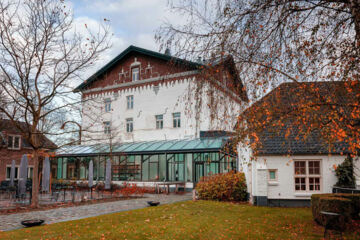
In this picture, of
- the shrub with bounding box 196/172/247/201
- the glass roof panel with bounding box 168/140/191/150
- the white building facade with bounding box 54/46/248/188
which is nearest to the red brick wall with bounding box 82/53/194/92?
the white building facade with bounding box 54/46/248/188

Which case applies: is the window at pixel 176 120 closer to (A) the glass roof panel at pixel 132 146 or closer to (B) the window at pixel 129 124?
(A) the glass roof panel at pixel 132 146

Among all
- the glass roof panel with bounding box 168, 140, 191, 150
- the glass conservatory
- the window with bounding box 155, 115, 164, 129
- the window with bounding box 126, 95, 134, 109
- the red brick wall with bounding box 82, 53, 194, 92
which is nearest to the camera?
the glass conservatory

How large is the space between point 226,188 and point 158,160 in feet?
35.8

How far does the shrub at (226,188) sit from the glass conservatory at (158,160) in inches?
189

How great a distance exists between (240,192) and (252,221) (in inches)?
235

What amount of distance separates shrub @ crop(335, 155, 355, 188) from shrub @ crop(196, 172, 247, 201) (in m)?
4.51

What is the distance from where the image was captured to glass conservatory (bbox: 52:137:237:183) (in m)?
23.4

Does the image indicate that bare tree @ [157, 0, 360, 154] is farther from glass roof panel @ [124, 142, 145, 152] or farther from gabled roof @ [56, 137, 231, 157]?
glass roof panel @ [124, 142, 145, 152]

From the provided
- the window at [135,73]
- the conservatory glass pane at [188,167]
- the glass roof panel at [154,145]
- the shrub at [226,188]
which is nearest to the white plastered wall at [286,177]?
the shrub at [226,188]

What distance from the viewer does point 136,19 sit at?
5957 millimetres

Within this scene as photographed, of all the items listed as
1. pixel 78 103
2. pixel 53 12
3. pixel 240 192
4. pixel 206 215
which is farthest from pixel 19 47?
pixel 240 192

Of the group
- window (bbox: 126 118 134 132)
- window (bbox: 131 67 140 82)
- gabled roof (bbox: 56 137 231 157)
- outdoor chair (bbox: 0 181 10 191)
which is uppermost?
window (bbox: 131 67 140 82)

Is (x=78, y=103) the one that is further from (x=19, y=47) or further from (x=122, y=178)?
(x=122, y=178)

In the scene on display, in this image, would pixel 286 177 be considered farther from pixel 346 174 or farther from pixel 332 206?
pixel 332 206
